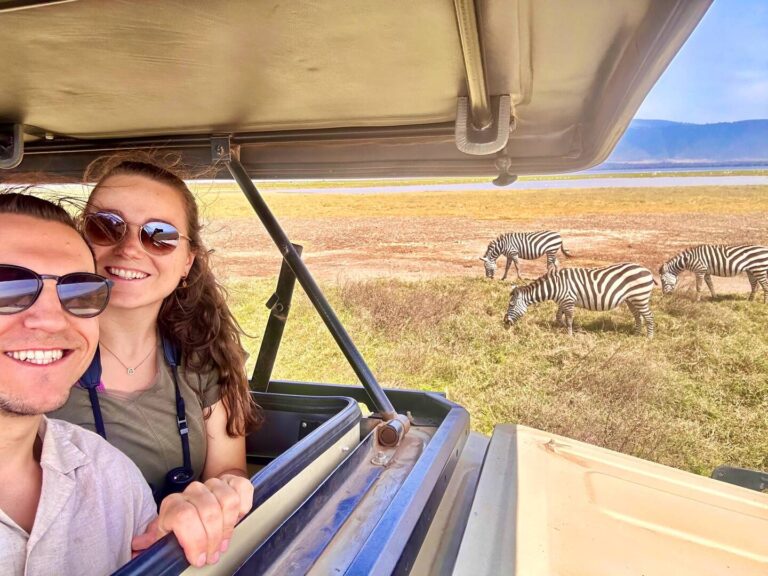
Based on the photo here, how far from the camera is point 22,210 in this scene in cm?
85

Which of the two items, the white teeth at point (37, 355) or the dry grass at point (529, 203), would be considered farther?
the dry grass at point (529, 203)

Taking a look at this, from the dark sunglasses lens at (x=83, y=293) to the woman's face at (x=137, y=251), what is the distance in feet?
0.96

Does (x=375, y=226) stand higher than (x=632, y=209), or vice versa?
(x=632, y=209)

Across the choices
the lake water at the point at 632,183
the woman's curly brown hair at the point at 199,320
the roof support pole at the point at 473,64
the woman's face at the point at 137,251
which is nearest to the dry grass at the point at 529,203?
the lake water at the point at 632,183

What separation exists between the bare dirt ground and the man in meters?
10.2

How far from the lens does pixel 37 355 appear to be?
78 centimetres

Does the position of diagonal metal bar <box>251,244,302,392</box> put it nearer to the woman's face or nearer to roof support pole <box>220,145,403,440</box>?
roof support pole <box>220,145,403,440</box>

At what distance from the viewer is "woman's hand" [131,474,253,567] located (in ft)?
2.51

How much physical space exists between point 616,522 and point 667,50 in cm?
89

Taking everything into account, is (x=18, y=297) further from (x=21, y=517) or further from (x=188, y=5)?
(x=188, y=5)

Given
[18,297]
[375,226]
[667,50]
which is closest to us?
[18,297]

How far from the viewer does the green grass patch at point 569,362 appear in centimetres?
840

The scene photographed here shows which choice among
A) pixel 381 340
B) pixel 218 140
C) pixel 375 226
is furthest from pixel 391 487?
pixel 375 226

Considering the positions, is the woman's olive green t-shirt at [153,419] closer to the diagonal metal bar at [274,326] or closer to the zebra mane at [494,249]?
the diagonal metal bar at [274,326]
